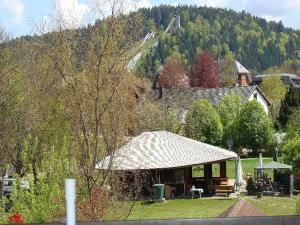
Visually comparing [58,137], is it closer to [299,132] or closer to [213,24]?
[299,132]

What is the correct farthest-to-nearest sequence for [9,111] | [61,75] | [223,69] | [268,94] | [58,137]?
[223,69], [268,94], [9,111], [58,137], [61,75]

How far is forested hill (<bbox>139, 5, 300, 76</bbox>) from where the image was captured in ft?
450

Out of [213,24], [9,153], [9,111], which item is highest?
[213,24]

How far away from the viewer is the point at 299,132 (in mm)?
31281

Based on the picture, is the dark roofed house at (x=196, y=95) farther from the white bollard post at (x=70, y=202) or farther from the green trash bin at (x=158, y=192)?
the white bollard post at (x=70, y=202)

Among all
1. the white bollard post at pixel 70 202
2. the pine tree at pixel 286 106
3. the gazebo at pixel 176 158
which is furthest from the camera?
the pine tree at pixel 286 106

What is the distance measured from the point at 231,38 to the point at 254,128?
115m

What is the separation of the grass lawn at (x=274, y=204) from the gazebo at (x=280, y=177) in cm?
88

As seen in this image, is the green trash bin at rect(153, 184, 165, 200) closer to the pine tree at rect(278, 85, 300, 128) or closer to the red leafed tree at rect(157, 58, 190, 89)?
the pine tree at rect(278, 85, 300, 128)

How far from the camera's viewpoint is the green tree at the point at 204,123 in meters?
41.4

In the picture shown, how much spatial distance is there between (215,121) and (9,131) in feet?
81.6

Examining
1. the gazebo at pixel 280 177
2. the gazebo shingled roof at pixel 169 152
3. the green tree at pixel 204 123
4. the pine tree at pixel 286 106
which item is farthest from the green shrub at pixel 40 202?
the pine tree at pixel 286 106

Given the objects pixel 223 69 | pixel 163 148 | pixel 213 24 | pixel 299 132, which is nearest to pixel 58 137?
pixel 163 148

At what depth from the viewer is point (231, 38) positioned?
156m
